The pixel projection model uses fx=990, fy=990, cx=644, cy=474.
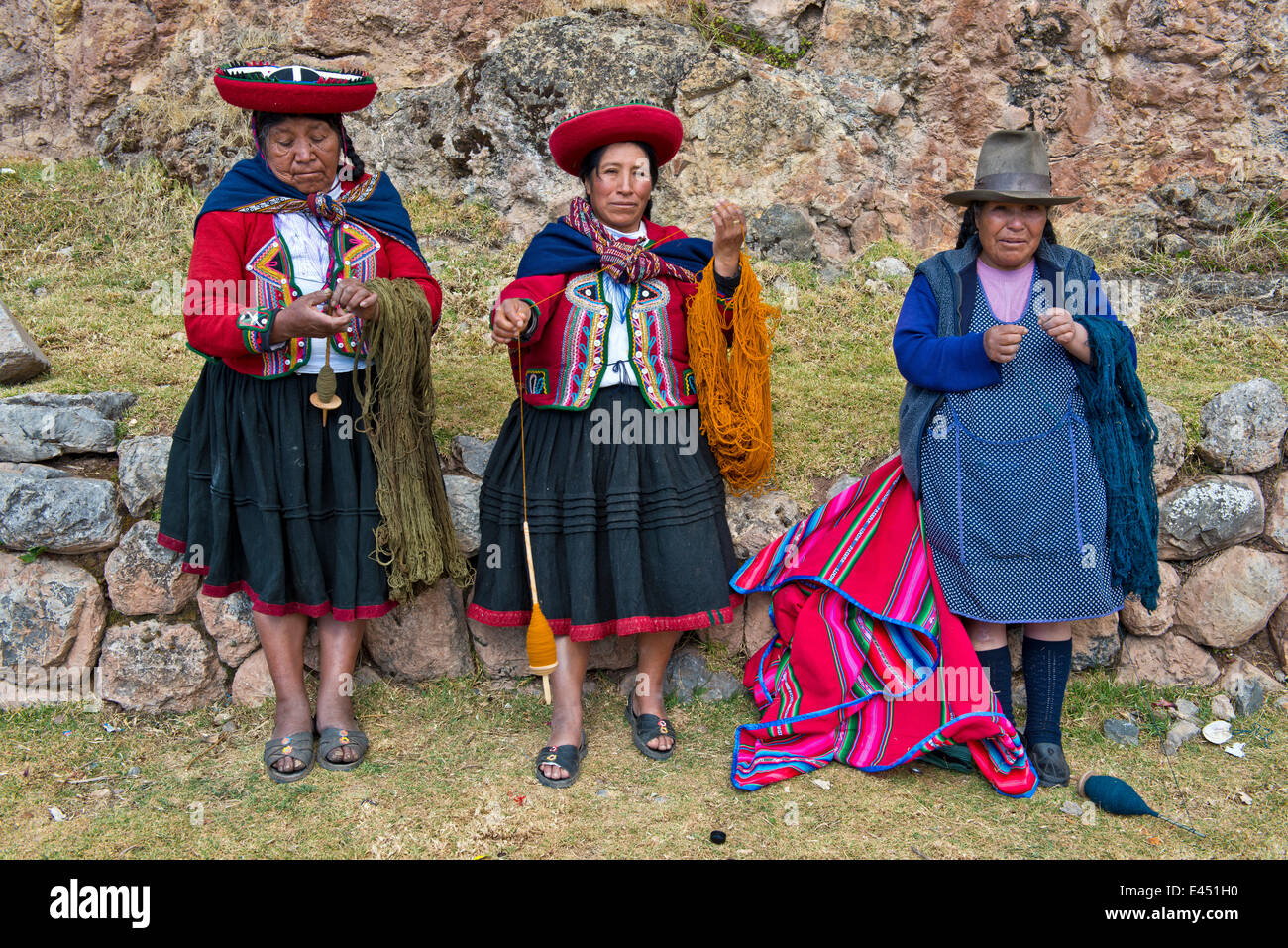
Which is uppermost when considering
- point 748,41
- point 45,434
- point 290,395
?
point 748,41

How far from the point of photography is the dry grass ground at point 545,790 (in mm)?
2783

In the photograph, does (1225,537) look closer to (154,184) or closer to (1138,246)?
(1138,246)

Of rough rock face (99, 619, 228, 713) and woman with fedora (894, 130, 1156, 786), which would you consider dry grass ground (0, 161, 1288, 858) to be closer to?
rough rock face (99, 619, 228, 713)

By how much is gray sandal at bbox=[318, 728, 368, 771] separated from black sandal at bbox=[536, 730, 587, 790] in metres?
0.58

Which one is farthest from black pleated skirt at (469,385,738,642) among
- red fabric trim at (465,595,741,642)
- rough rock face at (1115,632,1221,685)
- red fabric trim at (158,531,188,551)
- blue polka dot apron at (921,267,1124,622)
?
rough rock face at (1115,632,1221,685)

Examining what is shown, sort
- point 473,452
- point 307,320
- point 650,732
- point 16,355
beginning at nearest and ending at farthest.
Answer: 1. point 307,320
2. point 650,732
3. point 473,452
4. point 16,355

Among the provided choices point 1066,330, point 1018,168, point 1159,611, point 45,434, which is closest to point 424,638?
point 45,434

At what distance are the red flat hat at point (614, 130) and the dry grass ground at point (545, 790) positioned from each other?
1181 mm

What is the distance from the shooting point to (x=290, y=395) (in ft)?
10.1

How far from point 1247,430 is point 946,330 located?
4.51 ft

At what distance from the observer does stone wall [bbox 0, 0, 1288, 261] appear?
589cm

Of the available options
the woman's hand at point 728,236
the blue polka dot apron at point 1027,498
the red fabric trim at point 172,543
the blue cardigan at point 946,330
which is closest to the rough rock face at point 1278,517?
the blue polka dot apron at point 1027,498

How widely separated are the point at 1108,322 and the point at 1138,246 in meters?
3.45

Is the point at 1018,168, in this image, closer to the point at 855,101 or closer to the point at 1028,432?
the point at 1028,432
